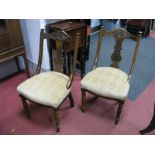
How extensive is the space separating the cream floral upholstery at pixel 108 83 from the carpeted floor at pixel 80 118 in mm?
360

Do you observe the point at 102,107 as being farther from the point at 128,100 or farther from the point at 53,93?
the point at 53,93

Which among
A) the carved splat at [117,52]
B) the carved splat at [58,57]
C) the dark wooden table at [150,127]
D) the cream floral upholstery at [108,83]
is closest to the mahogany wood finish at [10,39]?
the carved splat at [58,57]

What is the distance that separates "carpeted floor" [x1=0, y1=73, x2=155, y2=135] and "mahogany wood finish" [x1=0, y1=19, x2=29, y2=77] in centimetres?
50

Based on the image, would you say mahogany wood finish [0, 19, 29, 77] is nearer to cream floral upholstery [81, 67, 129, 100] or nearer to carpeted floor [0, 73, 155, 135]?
carpeted floor [0, 73, 155, 135]

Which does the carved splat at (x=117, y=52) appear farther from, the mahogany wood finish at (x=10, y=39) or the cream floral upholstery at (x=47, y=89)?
the mahogany wood finish at (x=10, y=39)

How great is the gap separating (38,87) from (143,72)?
1.68 m

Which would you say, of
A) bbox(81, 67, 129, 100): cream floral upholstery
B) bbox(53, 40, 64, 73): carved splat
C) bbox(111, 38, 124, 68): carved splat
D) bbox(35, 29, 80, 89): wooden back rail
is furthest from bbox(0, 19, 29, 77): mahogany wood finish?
bbox(111, 38, 124, 68): carved splat

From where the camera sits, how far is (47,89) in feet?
5.07

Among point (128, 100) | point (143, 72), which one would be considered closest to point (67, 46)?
point (128, 100)

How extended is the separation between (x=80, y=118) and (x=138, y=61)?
161 cm

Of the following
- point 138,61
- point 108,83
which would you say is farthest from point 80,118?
point 138,61

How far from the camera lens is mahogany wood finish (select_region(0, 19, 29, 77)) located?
1935 mm

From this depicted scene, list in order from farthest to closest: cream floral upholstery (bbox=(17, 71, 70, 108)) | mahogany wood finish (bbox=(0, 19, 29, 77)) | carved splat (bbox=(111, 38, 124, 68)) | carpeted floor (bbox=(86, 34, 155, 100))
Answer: carpeted floor (bbox=(86, 34, 155, 100)) → mahogany wood finish (bbox=(0, 19, 29, 77)) → carved splat (bbox=(111, 38, 124, 68)) → cream floral upholstery (bbox=(17, 71, 70, 108))

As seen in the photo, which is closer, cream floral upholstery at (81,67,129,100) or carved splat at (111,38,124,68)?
cream floral upholstery at (81,67,129,100)
